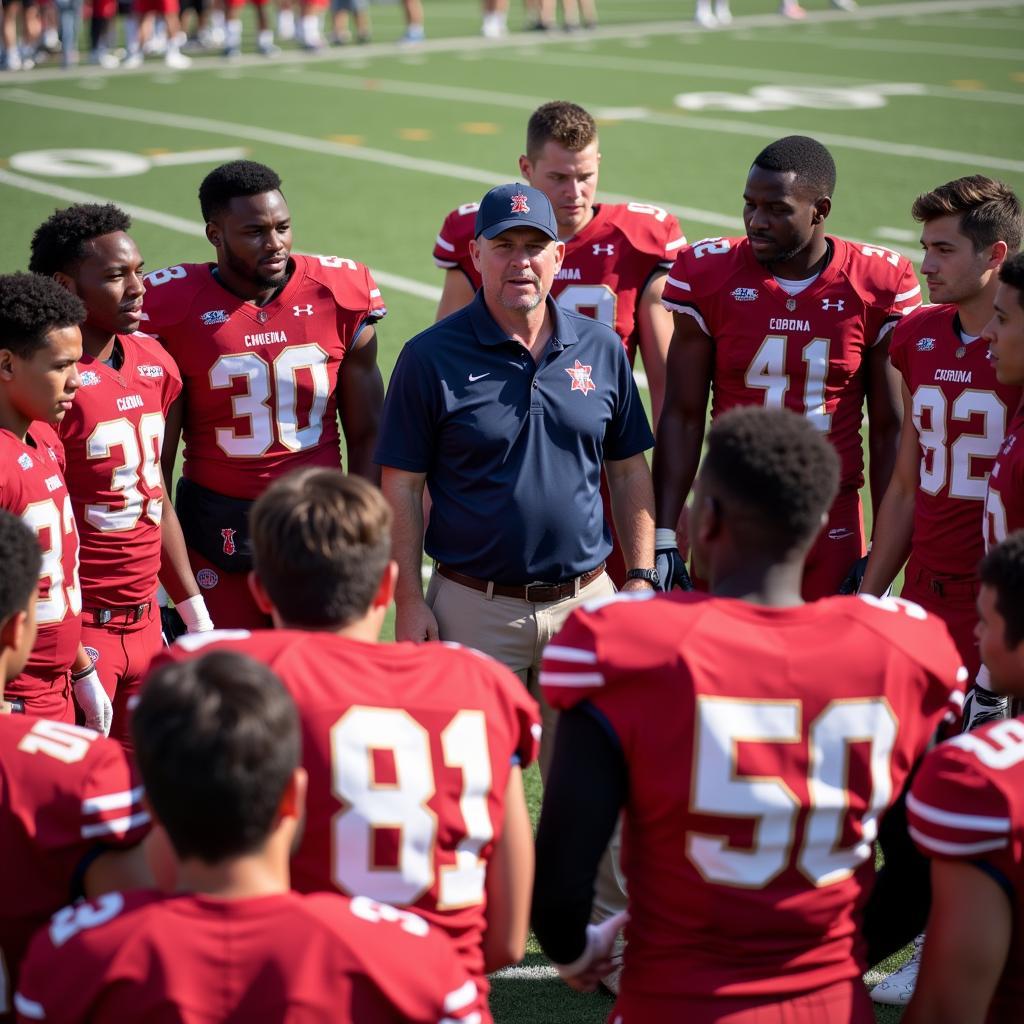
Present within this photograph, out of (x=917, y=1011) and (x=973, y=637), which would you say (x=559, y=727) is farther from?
(x=973, y=637)

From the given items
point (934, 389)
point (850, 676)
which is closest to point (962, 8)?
point (934, 389)

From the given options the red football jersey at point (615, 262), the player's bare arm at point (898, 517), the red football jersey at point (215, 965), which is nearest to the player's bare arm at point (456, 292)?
the red football jersey at point (615, 262)

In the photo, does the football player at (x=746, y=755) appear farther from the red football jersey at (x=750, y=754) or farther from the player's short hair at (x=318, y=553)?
the player's short hair at (x=318, y=553)

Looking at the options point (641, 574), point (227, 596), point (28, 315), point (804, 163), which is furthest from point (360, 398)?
point (804, 163)

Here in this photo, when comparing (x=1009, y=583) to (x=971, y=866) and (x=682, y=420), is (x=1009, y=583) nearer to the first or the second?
(x=971, y=866)

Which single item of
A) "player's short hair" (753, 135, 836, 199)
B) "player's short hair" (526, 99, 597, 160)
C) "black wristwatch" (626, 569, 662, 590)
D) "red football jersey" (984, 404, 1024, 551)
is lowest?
"black wristwatch" (626, 569, 662, 590)

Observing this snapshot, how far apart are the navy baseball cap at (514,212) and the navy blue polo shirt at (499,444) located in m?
0.23

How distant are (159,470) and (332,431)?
675 millimetres

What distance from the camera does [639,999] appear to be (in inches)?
96.3

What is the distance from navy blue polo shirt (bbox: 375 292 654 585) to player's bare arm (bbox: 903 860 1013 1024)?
6.05 feet

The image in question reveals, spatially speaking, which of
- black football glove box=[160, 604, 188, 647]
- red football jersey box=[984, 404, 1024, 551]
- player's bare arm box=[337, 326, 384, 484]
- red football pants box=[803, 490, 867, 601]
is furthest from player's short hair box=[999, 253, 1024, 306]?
black football glove box=[160, 604, 188, 647]

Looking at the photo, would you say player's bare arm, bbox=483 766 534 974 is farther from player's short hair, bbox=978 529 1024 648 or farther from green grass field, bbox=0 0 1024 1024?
green grass field, bbox=0 0 1024 1024

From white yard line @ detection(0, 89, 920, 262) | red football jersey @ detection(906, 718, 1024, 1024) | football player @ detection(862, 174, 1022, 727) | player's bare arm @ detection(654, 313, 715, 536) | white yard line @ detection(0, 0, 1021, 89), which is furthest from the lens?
white yard line @ detection(0, 0, 1021, 89)

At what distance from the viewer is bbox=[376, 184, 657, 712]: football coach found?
3.97 metres
